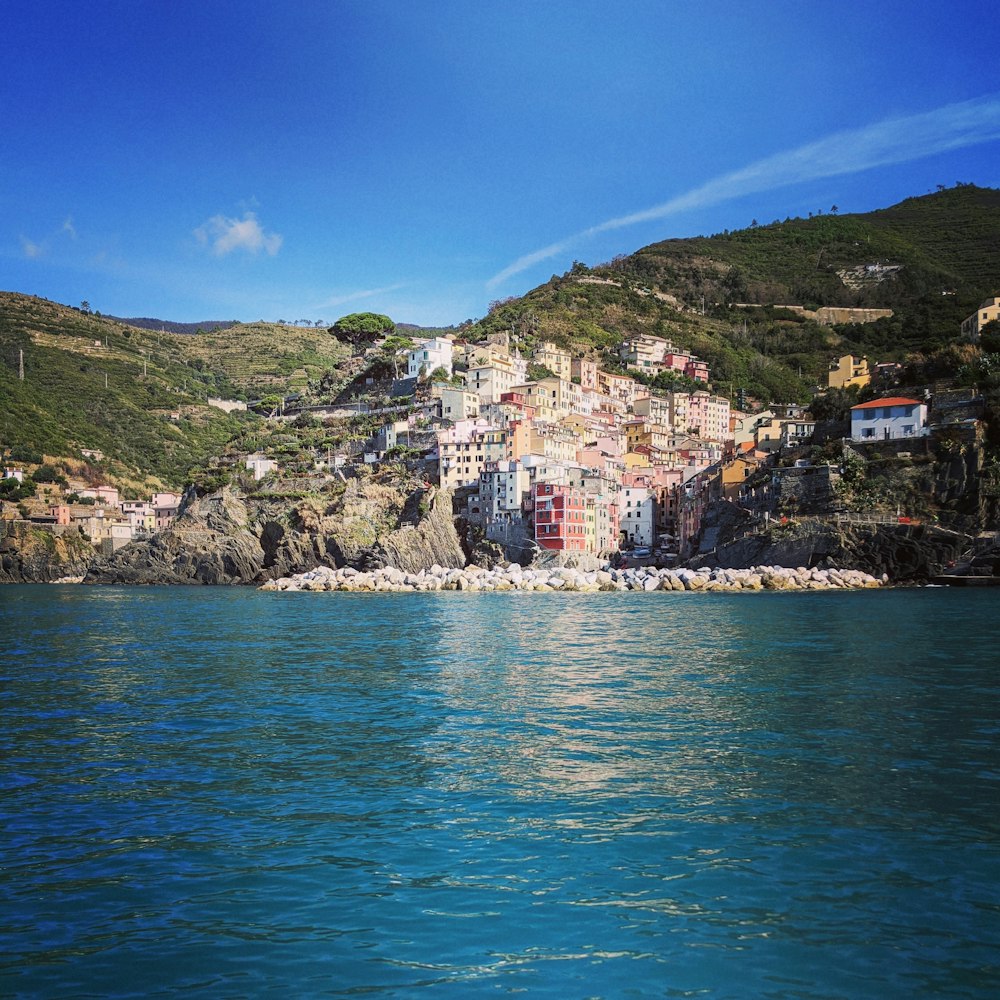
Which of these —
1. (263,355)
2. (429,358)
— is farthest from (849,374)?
(263,355)

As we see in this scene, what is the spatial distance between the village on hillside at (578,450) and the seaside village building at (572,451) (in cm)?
15

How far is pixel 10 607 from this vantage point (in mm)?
42469

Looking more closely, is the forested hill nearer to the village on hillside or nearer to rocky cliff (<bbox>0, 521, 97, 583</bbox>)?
the village on hillside

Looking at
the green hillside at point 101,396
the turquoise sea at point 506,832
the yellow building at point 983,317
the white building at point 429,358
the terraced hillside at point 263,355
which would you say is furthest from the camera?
the terraced hillside at point 263,355

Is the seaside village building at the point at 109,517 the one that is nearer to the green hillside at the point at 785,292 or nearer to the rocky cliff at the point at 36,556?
the rocky cliff at the point at 36,556

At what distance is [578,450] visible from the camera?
75438 mm

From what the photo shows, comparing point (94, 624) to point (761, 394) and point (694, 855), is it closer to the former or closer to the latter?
point (694, 855)

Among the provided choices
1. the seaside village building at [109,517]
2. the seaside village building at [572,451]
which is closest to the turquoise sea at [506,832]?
the seaside village building at [572,451]

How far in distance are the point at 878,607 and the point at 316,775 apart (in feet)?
95.6

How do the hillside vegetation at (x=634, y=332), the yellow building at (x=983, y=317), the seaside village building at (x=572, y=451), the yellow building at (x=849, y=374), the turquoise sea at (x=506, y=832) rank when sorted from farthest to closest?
the hillside vegetation at (x=634, y=332) → the yellow building at (x=849, y=374) → the yellow building at (x=983, y=317) → the seaside village building at (x=572, y=451) → the turquoise sea at (x=506, y=832)

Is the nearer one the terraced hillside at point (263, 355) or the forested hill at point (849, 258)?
the forested hill at point (849, 258)

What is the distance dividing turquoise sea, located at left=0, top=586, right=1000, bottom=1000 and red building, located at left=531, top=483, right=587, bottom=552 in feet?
140

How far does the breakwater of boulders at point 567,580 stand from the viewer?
160 feet

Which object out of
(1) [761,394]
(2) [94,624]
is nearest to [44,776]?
(2) [94,624]
